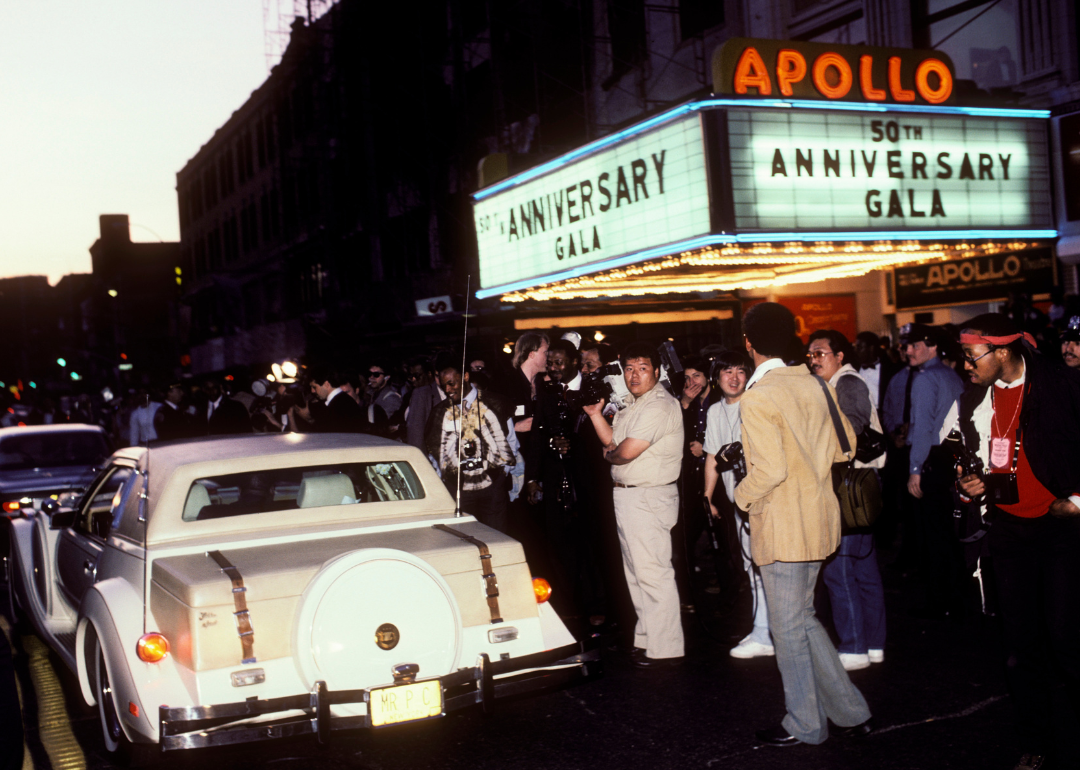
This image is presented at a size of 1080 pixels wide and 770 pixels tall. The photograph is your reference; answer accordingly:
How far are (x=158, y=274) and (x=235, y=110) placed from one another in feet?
139

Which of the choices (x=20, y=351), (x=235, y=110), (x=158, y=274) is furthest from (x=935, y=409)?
(x=20, y=351)

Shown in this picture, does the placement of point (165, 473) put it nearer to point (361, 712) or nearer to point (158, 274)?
point (361, 712)

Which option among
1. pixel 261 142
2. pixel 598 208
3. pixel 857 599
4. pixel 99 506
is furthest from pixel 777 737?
pixel 261 142

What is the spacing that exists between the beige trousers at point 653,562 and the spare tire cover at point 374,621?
2091 mm

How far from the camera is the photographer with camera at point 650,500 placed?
6391 millimetres

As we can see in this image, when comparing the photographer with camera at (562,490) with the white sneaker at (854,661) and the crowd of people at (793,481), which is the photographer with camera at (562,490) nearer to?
the crowd of people at (793,481)

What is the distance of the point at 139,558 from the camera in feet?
15.7

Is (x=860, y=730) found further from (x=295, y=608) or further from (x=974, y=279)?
(x=974, y=279)

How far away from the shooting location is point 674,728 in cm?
527

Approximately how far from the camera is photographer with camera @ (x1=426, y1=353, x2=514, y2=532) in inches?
302

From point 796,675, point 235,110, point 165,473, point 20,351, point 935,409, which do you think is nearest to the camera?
point 796,675

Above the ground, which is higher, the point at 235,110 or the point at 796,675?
the point at 235,110

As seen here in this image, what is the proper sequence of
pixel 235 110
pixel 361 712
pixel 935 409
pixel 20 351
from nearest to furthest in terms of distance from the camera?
pixel 361 712, pixel 935 409, pixel 235 110, pixel 20 351

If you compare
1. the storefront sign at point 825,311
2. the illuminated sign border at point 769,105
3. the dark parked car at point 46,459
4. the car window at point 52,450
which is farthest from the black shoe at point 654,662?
the storefront sign at point 825,311
